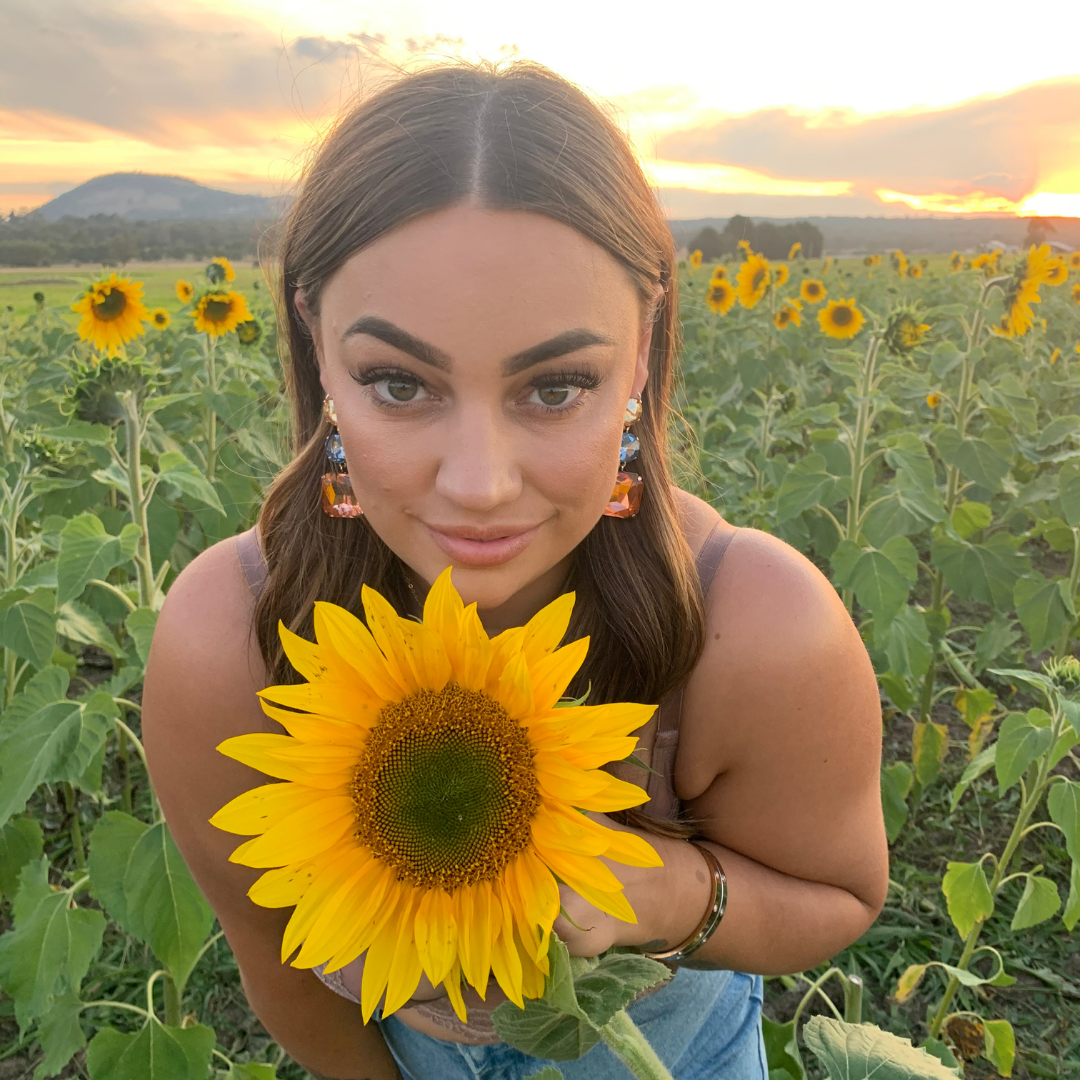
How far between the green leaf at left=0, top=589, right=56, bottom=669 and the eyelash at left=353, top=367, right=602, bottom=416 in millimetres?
1285

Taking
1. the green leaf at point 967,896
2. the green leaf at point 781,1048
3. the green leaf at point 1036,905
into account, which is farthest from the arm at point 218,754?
the green leaf at point 1036,905

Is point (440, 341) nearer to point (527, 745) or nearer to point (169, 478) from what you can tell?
point (527, 745)

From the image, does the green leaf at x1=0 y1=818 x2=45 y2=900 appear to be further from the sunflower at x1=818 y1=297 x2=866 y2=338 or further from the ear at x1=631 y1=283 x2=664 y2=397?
the sunflower at x1=818 y1=297 x2=866 y2=338

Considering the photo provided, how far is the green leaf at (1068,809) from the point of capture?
1.86m

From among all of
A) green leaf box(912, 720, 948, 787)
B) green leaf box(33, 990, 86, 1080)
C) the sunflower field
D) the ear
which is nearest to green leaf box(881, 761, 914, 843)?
the sunflower field

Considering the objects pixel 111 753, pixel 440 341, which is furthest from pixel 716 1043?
pixel 111 753

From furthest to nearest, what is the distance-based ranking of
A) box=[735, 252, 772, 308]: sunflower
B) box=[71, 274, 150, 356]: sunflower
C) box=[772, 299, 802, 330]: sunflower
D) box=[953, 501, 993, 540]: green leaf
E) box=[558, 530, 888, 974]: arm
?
1. box=[772, 299, 802, 330]: sunflower
2. box=[735, 252, 772, 308]: sunflower
3. box=[71, 274, 150, 356]: sunflower
4. box=[953, 501, 993, 540]: green leaf
5. box=[558, 530, 888, 974]: arm

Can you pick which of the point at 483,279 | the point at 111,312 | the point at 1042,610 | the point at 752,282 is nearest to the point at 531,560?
the point at 483,279

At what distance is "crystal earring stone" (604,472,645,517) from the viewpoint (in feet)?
4.26

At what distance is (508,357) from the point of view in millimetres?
995

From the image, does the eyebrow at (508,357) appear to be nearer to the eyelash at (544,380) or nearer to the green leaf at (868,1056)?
the eyelash at (544,380)

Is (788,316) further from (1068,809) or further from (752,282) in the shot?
(1068,809)

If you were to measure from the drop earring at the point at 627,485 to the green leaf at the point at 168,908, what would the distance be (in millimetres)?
1024

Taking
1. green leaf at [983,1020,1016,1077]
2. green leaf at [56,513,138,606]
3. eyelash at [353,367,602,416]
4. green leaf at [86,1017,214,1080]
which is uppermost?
eyelash at [353,367,602,416]
